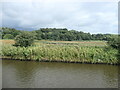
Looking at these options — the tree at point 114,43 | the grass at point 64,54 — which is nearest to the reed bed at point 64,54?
the grass at point 64,54

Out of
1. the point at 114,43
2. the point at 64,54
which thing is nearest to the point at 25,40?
the point at 64,54

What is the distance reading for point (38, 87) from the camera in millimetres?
7633

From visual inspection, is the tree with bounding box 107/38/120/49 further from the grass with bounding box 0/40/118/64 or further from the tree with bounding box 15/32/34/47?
the tree with bounding box 15/32/34/47

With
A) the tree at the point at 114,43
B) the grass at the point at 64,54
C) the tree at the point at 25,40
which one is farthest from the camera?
the tree at the point at 25,40

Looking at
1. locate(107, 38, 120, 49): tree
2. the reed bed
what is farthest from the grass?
locate(107, 38, 120, 49): tree

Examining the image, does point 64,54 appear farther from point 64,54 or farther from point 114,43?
point 114,43

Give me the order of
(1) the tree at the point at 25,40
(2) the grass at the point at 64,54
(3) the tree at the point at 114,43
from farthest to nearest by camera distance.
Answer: (1) the tree at the point at 25,40 < (3) the tree at the point at 114,43 < (2) the grass at the point at 64,54

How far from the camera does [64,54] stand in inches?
563

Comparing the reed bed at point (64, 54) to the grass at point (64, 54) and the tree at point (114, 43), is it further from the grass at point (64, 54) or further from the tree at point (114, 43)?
the tree at point (114, 43)

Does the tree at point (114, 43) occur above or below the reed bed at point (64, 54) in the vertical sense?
above

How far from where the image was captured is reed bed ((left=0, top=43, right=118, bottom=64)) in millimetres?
13844

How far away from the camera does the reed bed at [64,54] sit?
45.4ft

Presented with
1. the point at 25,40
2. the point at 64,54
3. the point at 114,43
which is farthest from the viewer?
the point at 25,40

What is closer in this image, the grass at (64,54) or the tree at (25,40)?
the grass at (64,54)
